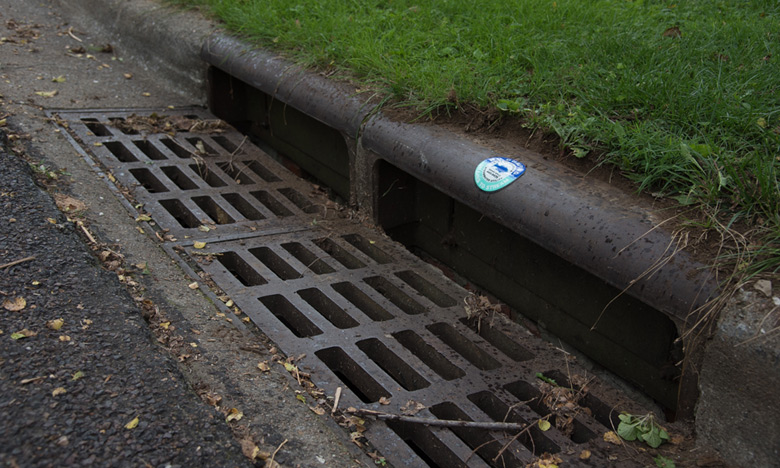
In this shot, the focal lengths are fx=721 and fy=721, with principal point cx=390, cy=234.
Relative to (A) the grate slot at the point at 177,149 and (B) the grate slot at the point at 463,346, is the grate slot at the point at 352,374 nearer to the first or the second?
(B) the grate slot at the point at 463,346

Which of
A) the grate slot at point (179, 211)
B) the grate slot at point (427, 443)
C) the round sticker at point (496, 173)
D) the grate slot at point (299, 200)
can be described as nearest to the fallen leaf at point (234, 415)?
the grate slot at point (427, 443)

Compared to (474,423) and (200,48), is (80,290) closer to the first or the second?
(474,423)

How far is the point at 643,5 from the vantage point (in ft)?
12.6

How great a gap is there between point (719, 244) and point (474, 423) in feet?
2.76

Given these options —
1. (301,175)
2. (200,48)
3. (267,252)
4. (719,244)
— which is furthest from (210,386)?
(200,48)

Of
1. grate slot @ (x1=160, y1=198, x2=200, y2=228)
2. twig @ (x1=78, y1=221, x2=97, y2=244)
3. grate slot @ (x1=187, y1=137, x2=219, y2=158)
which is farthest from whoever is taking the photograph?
grate slot @ (x1=187, y1=137, x2=219, y2=158)

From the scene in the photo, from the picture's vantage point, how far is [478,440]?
2.08m

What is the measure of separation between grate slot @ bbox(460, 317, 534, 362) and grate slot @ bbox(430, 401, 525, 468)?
1.33 feet

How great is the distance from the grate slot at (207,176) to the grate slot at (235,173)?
0.08m

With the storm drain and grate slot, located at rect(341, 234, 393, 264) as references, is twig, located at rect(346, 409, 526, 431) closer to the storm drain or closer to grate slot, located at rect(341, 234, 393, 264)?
the storm drain

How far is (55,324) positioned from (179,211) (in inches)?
47.8

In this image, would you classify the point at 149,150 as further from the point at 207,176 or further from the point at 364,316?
the point at 364,316

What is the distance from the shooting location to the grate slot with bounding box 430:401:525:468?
2000 mm

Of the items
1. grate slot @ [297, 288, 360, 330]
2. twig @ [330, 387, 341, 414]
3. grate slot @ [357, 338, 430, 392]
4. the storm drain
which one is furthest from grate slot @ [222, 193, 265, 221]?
twig @ [330, 387, 341, 414]
